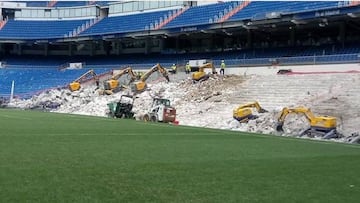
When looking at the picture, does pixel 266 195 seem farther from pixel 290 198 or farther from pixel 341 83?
pixel 341 83

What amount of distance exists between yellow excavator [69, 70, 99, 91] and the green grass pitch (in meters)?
31.7

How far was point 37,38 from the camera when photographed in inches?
2458

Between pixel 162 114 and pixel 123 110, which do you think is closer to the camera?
pixel 162 114

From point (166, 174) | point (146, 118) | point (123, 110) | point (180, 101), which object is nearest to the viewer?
point (166, 174)

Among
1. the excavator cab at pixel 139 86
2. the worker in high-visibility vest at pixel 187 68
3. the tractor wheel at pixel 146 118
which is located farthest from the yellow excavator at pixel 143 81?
the tractor wheel at pixel 146 118

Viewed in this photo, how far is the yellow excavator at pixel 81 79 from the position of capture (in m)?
45.6

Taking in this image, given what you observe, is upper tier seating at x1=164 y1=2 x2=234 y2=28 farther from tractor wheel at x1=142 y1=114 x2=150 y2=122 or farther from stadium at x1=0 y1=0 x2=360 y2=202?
tractor wheel at x1=142 y1=114 x2=150 y2=122

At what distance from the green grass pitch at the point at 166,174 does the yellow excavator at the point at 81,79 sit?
31.7 meters

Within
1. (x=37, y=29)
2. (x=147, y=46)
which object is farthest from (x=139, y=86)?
(x=37, y=29)

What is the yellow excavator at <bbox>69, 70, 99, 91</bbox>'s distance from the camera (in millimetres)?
45625

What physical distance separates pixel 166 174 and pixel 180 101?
26907 millimetres

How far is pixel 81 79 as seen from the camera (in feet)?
160

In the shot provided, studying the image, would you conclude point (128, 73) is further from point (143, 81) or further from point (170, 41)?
point (170, 41)

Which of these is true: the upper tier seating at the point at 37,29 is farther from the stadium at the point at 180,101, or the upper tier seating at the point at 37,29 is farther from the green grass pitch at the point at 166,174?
the green grass pitch at the point at 166,174
